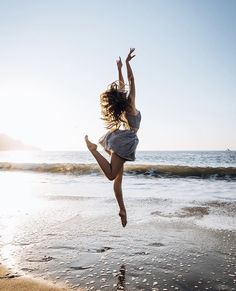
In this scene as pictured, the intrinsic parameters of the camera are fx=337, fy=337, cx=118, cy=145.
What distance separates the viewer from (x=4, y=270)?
11.2 feet

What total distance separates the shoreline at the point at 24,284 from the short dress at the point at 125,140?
1.91 meters

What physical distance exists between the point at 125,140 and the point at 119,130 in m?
0.21

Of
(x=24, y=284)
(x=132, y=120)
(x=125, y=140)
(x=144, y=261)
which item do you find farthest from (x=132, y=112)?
(x=24, y=284)

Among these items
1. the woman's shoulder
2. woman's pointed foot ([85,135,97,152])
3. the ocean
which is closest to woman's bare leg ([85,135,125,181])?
woman's pointed foot ([85,135,97,152])

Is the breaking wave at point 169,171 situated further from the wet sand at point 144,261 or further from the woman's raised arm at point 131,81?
the woman's raised arm at point 131,81

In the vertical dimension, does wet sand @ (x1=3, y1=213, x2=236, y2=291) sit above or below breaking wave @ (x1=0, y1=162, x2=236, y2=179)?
above

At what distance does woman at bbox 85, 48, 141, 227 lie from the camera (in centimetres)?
448

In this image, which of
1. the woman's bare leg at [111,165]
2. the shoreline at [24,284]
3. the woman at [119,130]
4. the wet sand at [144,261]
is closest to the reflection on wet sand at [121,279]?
the wet sand at [144,261]

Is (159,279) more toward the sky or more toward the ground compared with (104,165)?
more toward the ground

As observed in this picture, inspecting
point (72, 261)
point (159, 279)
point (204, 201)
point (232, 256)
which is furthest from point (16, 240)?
point (204, 201)

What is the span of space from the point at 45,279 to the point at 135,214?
3.82 metres

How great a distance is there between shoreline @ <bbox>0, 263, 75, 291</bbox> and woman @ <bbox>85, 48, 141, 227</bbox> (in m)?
1.66

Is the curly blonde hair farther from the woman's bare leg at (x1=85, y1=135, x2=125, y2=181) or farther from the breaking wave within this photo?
the breaking wave

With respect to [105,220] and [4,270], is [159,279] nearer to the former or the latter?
[4,270]
